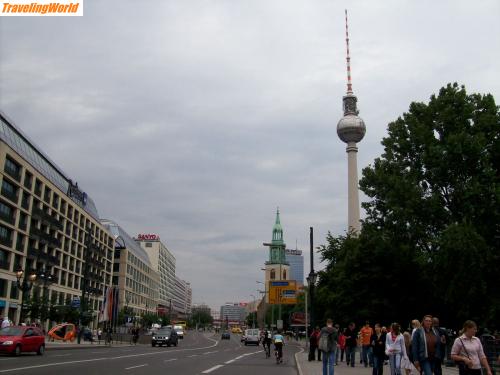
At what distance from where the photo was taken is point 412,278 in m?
36.6

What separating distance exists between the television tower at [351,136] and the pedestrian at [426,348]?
65.6 metres

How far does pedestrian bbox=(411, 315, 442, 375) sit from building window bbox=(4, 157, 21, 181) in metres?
56.8

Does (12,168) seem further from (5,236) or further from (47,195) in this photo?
(47,195)

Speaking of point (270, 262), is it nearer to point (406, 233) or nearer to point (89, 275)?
point (89, 275)

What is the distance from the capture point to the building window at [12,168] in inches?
2341

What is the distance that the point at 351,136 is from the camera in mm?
86938

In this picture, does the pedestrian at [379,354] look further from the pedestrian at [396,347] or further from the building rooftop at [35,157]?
the building rooftop at [35,157]

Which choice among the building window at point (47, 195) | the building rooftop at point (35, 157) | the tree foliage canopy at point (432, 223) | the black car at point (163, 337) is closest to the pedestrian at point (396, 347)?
the tree foliage canopy at point (432, 223)

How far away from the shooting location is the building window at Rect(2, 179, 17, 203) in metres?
59.3

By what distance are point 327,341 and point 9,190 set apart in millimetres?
54889

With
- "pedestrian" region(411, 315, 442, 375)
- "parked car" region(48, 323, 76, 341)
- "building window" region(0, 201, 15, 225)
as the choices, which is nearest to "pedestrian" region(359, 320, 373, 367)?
"pedestrian" region(411, 315, 442, 375)

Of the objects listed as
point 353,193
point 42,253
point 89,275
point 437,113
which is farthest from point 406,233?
point 89,275

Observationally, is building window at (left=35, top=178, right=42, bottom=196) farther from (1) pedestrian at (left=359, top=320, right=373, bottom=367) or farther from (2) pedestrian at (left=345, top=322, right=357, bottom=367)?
(1) pedestrian at (left=359, top=320, right=373, bottom=367)

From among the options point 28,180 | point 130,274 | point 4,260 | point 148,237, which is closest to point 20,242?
point 4,260
